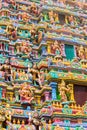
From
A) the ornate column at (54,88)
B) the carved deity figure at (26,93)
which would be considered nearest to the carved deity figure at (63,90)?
the ornate column at (54,88)

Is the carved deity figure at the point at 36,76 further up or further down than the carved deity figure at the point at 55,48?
further down

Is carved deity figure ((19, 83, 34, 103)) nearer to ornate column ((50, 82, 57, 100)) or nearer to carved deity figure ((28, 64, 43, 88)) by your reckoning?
carved deity figure ((28, 64, 43, 88))

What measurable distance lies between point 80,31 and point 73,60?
3040 millimetres

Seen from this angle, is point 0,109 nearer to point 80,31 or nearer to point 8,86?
point 8,86

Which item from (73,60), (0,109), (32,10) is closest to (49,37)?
(73,60)

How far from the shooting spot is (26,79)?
46.4 ft

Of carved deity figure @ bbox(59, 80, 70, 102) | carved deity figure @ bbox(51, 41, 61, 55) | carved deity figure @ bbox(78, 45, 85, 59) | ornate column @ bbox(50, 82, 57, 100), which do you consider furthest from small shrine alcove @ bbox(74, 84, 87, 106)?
carved deity figure @ bbox(51, 41, 61, 55)

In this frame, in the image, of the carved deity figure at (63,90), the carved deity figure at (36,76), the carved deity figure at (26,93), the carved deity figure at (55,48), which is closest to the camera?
the carved deity figure at (26,93)

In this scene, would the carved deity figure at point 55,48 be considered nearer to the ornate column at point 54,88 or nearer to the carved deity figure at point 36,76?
the carved deity figure at point 36,76

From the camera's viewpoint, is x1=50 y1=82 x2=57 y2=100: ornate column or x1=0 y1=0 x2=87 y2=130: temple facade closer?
x1=0 y1=0 x2=87 y2=130: temple facade

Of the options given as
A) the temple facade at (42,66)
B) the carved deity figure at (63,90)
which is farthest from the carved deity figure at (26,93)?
the carved deity figure at (63,90)

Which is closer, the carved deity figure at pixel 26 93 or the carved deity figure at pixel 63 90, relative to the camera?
the carved deity figure at pixel 26 93


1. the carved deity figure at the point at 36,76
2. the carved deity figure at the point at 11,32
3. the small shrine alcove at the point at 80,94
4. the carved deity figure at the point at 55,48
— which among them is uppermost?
the carved deity figure at the point at 11,32

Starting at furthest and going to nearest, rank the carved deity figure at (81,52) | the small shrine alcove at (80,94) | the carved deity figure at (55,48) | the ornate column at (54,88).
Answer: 1. the carved deity figure at (81,52)
2. the carved deity figure at (55,48)
3. the small shrine alcove at (80,94)
4. the ornate column at (54,88)
